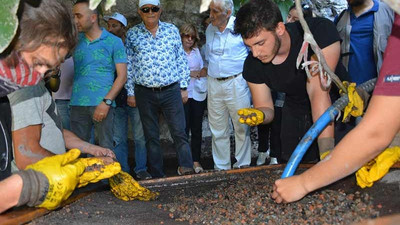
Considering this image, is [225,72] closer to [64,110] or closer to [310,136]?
[64,110]

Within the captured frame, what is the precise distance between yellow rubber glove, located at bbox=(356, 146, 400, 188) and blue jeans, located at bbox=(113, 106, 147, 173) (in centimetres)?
341

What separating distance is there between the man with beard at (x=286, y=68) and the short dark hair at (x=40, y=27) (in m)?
1.33

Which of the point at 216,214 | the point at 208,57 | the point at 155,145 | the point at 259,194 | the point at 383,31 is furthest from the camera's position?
the point at 208,57

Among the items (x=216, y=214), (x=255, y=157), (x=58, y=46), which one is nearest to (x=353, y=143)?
(x=216, y=214)

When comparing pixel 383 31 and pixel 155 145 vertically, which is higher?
pixel 383 31

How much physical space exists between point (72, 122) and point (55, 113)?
220 centimetres

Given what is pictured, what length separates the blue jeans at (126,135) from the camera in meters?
5.55

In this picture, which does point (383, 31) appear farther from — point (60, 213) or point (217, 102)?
point (60, 213)

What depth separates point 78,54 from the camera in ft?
15.9

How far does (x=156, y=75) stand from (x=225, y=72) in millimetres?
748

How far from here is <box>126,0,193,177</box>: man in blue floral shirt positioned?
510 cm

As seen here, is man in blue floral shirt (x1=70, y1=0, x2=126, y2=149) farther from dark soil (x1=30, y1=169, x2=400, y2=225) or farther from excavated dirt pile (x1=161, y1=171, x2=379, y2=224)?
excavated dirt pile (x1=161, y1=171, x2=379, y2=224)

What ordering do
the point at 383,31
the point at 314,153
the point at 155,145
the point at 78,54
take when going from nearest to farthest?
the point at 314,153 < the point at 383,31 < the point at 78,54 < the point at 155,145

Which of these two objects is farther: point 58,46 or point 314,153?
point 314,153
